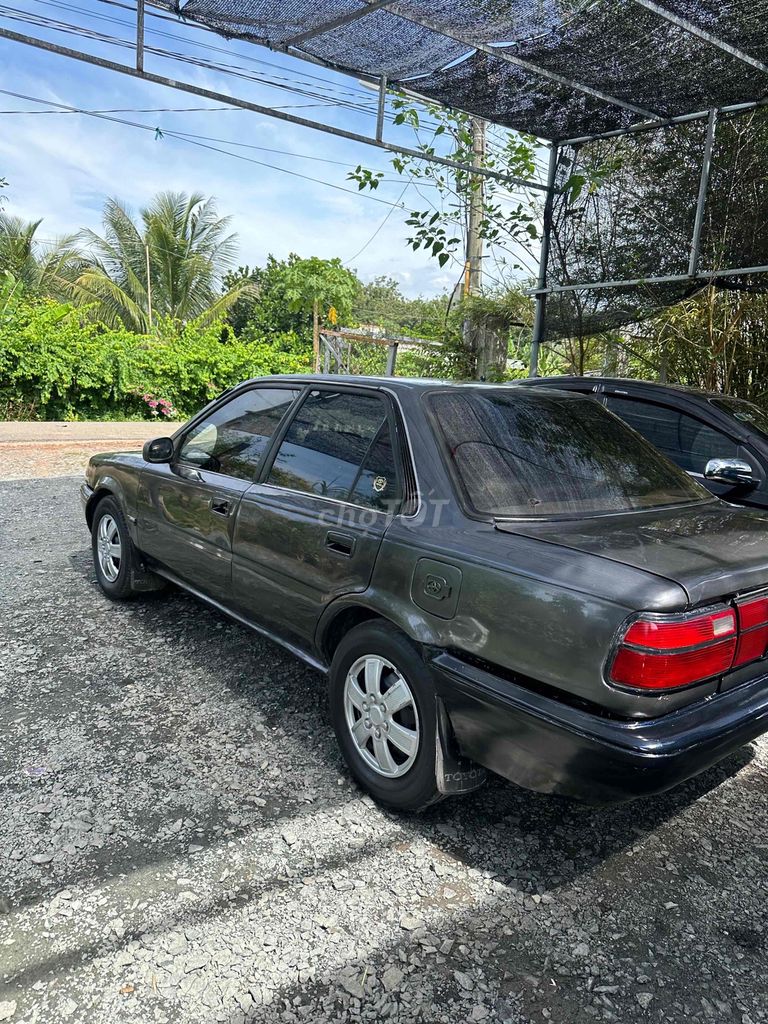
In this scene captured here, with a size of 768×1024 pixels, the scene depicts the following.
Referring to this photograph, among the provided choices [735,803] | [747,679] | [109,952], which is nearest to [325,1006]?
[109,952]

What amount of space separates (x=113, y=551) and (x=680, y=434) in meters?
3.88

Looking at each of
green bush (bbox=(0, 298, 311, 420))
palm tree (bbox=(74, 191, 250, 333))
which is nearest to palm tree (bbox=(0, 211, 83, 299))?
palm tree (bbox=(74, 191, 250, 333))

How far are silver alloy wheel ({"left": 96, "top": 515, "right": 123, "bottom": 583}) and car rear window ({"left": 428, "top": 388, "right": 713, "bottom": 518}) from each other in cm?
268

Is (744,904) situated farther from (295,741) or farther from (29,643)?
(29,643)

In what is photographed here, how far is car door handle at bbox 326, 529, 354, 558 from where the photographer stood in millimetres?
2799

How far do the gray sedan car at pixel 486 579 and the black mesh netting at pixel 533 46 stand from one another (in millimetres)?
3227

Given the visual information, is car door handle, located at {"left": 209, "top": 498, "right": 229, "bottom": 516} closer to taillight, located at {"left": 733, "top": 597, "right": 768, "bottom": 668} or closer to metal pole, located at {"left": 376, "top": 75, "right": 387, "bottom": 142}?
taillight, located at {"left": 733, "top": 597, "right": 768, "bottom": 668}

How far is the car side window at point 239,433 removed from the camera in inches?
140

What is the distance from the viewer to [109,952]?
2.06 metres

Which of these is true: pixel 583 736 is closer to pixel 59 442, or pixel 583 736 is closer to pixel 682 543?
pixel 682 543

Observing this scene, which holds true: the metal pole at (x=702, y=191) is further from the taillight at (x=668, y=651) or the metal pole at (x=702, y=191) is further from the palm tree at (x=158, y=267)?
the palm tree at (x=158, y=267)

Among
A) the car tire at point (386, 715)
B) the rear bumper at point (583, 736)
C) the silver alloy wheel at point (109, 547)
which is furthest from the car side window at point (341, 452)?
the silver alloy wheel at point (109, 547)

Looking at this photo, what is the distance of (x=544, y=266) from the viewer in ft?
25.4

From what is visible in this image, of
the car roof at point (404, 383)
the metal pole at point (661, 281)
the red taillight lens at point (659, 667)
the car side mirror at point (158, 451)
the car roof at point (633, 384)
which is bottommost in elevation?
the red taillight lens at point (659, 667)
